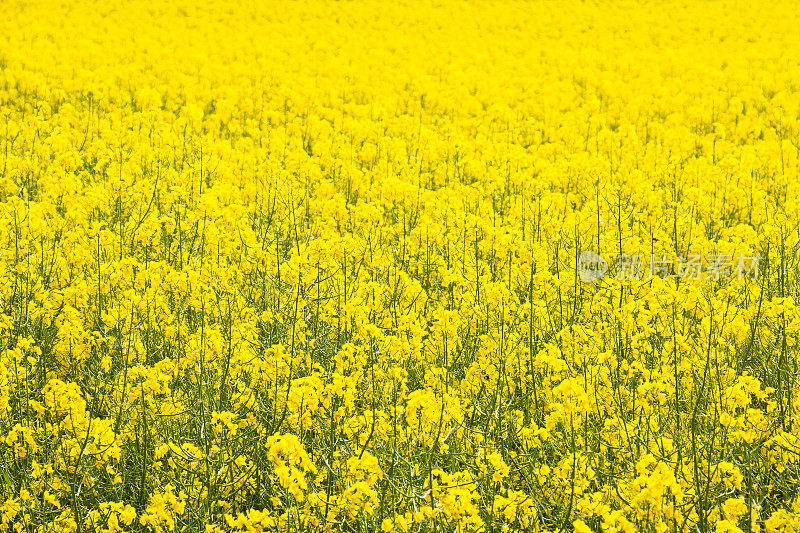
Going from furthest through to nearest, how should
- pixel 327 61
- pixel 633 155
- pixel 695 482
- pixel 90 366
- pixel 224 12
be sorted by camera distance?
1. pixel 224 12
2. pixel 327 61
3. pixel 633 155
4. pixel 90 366
5. pixel 695 482

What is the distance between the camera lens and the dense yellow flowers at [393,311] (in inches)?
141

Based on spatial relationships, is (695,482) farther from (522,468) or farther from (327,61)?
(327,61)

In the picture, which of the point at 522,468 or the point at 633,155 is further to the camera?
the point at 633,155

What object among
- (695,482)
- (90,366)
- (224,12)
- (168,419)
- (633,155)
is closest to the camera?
(695,482)

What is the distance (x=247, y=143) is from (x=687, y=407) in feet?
21.3

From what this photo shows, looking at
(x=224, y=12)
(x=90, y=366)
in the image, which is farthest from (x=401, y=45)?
(x=90, y=366)

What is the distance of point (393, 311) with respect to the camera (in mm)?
5203

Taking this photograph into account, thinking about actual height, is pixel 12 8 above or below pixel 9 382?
above

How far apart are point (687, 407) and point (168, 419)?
2.46 m

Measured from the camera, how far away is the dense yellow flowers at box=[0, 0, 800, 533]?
3586mm

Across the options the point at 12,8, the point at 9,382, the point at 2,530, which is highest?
the point at 12,8

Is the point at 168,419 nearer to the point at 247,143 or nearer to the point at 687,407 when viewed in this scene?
the point at 687,407

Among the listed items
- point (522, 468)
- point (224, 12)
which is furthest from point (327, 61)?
point (522, 468)

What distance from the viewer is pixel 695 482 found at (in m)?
3.44
